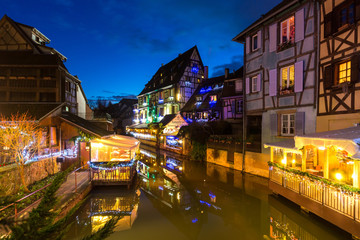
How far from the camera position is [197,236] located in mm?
7703

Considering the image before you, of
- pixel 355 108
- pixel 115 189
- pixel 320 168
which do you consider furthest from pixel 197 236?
pixel 355 108

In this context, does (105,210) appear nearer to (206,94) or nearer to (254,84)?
(254,84)

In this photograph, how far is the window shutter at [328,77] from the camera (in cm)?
1098

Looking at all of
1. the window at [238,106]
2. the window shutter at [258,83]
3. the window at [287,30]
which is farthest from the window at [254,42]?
the window at [238,106]

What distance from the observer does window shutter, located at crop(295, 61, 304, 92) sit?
41.0 feet

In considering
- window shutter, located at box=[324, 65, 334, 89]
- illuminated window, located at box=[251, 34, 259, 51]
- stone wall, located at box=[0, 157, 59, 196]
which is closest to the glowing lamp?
window shutter, located at box=[324, 65, 334, 89]

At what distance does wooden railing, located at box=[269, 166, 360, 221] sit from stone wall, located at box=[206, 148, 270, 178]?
13.6 feet

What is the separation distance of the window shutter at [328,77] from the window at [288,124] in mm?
2716

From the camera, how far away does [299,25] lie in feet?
41.5

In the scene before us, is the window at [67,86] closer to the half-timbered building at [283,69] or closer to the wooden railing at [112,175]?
the wooden railing at [112,175]

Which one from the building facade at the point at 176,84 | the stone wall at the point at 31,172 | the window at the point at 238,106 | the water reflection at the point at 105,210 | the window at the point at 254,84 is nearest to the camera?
the water reflection at the point at 105,210

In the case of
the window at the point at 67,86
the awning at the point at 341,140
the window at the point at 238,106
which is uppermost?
the window at the point at 67,86

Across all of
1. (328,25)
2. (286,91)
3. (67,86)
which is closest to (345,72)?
(328,25)

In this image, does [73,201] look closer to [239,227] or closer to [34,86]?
[239,227]
